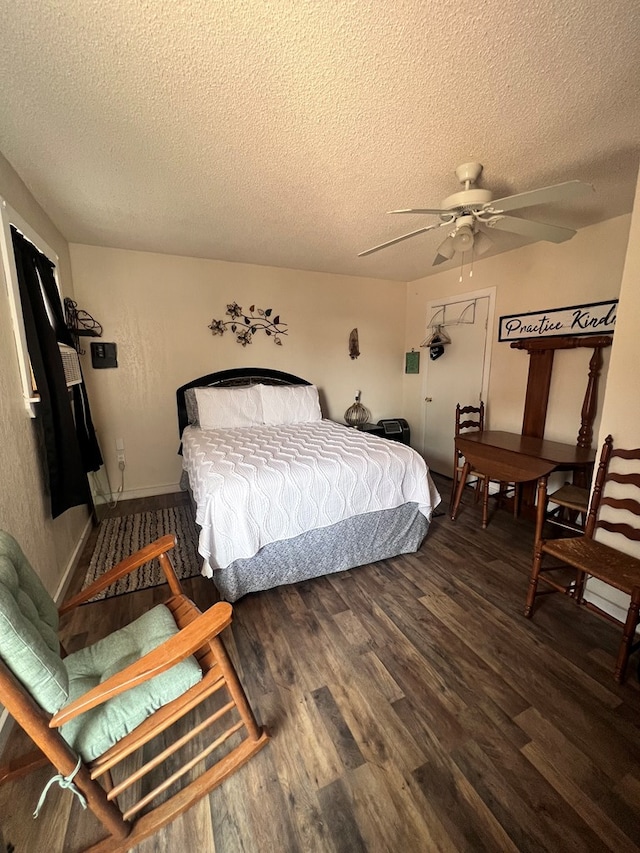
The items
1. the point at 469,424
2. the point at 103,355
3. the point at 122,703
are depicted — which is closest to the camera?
the point at 122,703

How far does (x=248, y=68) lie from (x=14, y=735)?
2.67m

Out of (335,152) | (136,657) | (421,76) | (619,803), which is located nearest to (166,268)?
(335,152)

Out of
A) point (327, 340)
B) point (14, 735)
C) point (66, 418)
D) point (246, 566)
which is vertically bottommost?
point (14, 735)

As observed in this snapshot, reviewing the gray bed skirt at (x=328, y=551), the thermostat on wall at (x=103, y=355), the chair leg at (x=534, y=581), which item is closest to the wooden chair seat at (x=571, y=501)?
the chair leg at (x=534, y=581)

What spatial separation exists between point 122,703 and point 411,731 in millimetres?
1037

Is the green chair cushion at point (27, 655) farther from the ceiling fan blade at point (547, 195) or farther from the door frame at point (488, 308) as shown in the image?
the door frame at point (488, 308)

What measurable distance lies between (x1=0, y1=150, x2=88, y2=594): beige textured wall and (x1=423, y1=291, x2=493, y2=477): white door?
12.2 feet

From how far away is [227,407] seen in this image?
3.33 m

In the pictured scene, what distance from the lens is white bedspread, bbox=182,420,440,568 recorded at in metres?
1.81

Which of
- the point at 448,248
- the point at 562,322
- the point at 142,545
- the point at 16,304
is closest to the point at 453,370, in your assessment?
the point at 562,322

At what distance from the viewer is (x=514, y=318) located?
122 inches

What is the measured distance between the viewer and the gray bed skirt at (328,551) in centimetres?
191

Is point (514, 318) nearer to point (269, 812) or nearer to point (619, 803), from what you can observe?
point (619, 803)

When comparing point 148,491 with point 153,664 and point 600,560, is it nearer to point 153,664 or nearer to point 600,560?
point 153,664
